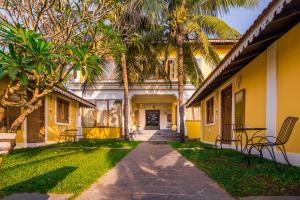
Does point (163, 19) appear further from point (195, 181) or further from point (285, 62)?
point (195, 181)

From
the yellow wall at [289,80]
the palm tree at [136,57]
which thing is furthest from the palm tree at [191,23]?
the yellow wall at [289,80]

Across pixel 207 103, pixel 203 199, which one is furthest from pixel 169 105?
pixel 203 199

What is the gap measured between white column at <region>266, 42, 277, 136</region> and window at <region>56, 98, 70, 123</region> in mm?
11854

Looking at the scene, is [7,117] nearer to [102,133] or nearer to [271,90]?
[271,90]

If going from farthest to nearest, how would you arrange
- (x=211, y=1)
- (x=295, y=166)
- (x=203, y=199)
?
(x=211, y=1) → (x=295, y=166) → (x=203, y=199)

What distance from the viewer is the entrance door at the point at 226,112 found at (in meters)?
11.0

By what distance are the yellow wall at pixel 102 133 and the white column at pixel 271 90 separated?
15669 millimetres

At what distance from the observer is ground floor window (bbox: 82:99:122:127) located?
71.4 feet

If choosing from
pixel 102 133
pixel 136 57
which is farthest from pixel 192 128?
pixel 136 57

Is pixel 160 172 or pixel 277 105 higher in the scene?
pixel 277 105

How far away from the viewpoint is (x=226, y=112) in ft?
38.1

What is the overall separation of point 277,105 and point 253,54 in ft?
5.54

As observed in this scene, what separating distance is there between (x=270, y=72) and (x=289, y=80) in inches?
34.2

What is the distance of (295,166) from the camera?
5.52 m
